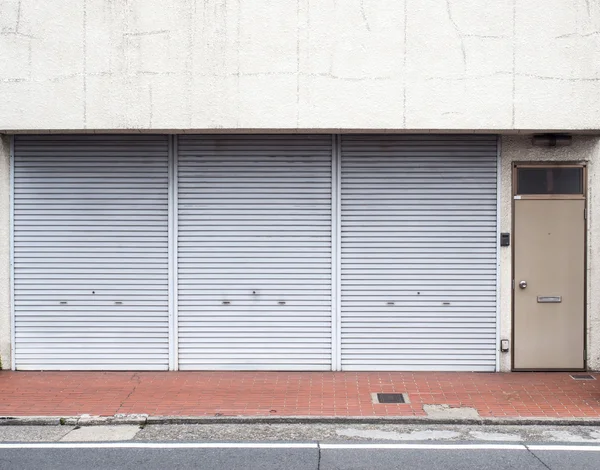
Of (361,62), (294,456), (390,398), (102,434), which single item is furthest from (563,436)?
(361,62)

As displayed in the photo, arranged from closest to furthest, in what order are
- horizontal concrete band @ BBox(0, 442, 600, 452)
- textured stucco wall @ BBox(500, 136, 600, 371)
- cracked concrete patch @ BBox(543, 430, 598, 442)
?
horizontal concrete band @ BBox(0, 442, 600, 452)
cracked concrete patch @ BBox(543, 430, 598, 442)
textured stucco wall @ BBox(500, 136, 600, 371)

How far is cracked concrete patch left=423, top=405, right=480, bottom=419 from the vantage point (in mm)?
8117

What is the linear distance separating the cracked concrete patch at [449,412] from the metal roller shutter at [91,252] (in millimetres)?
4228

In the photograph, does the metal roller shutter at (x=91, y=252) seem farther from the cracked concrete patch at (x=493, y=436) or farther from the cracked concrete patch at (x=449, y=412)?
the cracked concrete patch at (x=493, y=436)

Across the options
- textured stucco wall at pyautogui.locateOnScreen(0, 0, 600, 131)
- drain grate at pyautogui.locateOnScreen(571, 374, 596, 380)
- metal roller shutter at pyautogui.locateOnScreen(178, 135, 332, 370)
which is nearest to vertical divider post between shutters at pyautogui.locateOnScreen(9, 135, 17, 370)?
textured stucco wall at pyautogui.locateOnScreen(0, 0, 600, 131)

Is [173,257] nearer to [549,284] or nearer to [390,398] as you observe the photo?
[390,398]

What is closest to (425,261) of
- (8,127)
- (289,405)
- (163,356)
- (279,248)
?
(279,248)

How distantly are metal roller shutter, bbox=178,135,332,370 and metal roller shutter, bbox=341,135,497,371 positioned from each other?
1.43 ft

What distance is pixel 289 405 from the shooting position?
859 cm

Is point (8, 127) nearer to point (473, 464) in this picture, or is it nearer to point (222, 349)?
Answer: point (222, 349)

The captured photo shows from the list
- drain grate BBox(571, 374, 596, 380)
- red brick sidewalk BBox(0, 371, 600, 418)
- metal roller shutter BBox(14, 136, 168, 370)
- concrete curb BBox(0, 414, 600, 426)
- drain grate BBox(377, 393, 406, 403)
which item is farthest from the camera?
metal roller shutter BBox(14, 136, 168, 370)

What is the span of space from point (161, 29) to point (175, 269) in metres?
3.47

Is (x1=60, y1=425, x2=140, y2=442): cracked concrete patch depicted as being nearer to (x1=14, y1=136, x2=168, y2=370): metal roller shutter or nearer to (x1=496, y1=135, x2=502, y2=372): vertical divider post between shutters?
(x1=14, y1=136, x2=168, y2=370): metal roller shutter

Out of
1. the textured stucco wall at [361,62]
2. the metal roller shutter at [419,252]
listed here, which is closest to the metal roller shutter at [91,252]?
the textured stucco wall at [361,62]
